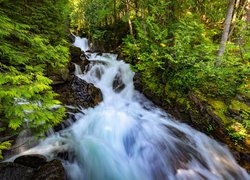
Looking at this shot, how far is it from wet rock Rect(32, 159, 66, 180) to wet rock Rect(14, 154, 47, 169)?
0.55 metres

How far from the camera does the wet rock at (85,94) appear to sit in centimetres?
802

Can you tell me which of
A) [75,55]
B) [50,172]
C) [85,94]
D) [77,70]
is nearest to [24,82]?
[50,172]

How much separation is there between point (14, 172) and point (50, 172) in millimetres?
729

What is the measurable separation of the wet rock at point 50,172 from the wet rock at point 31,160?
55cm

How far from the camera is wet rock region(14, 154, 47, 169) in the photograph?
4.72 metres

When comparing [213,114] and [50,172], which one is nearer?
[50,172]

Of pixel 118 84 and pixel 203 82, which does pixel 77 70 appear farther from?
pixel 203 82

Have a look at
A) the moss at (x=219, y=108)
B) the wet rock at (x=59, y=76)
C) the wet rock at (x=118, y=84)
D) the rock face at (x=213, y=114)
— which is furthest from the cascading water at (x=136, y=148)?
the wet rock at (x=59, y=76)

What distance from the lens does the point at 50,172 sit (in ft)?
13.8

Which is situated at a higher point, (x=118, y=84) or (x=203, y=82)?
(x=203, y=82)

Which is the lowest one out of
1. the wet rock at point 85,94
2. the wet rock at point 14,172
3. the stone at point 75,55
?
the wet rock at point 14,172

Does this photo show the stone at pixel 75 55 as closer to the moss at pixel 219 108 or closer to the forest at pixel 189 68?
the forest at pixel 189 68

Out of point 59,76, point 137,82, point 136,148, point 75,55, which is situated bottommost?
point 136,148

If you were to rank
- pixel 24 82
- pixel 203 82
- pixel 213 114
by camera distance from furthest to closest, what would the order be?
pixel 203 82, pixel 213 114, pixel 24 82
